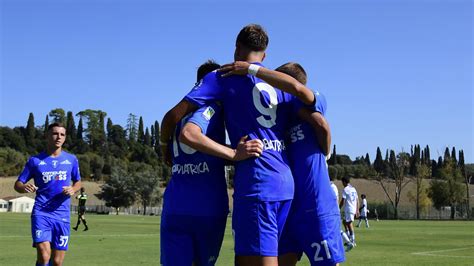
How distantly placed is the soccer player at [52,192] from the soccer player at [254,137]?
5.18m

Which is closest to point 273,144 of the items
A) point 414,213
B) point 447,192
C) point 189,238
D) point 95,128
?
point 189,238

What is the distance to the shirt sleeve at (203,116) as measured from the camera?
4809 mm

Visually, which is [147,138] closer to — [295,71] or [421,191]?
[421,191]

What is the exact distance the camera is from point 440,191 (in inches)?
3659

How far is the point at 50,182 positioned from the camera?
9.98 metres

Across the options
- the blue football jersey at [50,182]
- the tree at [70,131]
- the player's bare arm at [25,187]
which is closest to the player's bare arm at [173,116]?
the player's bare arm at [25,187]

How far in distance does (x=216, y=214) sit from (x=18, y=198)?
105399 mm

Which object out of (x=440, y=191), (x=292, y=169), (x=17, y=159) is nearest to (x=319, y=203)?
(x=292, y=169)

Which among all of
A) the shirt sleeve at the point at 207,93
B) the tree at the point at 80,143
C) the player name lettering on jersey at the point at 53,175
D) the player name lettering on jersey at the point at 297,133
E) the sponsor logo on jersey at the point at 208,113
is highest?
the tree at the point at 80,143

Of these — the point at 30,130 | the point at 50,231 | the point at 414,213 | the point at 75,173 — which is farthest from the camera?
the point at 30,130

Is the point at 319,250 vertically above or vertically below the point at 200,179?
below

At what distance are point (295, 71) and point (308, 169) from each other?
0.85 m

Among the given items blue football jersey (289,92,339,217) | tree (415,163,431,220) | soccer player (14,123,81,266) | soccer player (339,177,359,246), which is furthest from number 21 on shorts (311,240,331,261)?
tree (415,163,431,220)

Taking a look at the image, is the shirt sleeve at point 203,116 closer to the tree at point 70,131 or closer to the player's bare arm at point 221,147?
the player's bare arm at point 221,147
